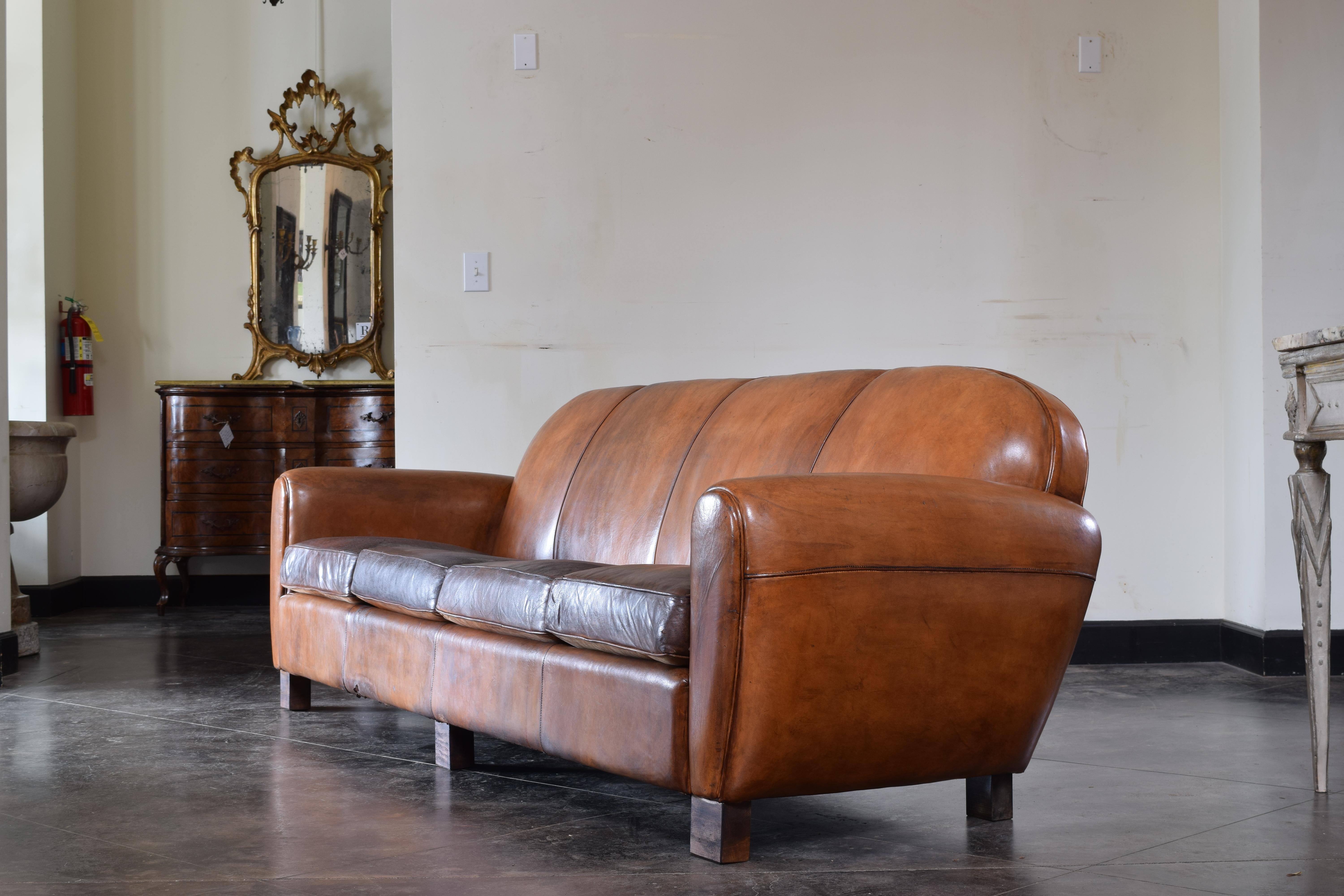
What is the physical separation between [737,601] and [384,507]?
5.39ft

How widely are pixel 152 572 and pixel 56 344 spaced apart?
1164mm

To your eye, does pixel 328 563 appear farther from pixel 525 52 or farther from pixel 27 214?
pixel 27 214

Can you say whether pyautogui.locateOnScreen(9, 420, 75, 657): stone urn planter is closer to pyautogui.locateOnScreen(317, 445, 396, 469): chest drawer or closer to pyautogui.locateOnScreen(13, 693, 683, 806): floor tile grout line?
pyautogui.locateOnScreen(317, 445, 396, 469): chest drawer

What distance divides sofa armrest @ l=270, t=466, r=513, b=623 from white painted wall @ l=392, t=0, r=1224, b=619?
63 cm

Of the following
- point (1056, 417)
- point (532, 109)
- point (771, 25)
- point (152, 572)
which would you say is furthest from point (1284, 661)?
point (152, 572)

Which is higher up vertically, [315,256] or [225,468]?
[315,256]

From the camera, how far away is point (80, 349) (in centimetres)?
547

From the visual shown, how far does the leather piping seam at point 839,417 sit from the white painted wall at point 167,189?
3.98 m

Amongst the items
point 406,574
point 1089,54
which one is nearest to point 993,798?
point 406,574

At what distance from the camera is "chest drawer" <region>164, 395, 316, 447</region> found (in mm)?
5324

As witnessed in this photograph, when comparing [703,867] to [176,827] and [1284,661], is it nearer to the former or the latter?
[176,827]

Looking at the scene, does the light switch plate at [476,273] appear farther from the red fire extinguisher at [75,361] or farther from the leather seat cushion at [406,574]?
the red fire extinguisher at [75,361]

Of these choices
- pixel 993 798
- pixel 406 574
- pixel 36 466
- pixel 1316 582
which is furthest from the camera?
pixel 36 466

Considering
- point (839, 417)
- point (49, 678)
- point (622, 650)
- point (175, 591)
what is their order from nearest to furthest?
point (622, 650)
point (839, 417)
point (49, 678)
point (175, 591)
